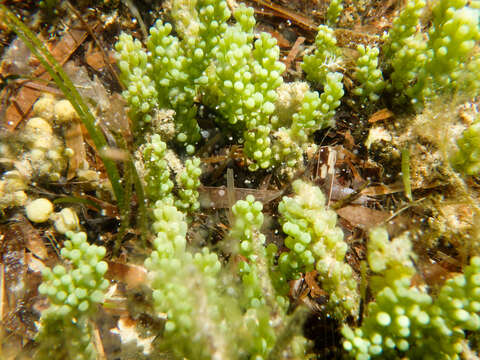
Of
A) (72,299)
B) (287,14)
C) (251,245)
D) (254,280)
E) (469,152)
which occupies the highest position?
(287,14)

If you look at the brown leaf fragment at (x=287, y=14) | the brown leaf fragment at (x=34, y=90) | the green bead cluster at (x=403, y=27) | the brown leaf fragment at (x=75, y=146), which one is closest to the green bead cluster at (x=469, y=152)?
the green bead cluster at (x=403, y=27)

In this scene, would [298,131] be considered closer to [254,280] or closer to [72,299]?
[254,280]

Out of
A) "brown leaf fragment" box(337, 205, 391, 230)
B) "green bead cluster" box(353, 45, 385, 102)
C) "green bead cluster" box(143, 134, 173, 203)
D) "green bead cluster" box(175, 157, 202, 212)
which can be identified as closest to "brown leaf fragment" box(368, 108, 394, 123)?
"green bead cluster" box(353, 45, 385, 102)

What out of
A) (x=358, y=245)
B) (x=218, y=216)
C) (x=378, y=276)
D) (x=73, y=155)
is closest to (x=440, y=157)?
(x=358, y=245)

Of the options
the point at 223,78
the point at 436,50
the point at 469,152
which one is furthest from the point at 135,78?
the point at 469,152

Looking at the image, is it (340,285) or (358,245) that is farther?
(358,245)

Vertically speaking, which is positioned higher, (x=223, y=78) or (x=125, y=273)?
(x=223, y=78)

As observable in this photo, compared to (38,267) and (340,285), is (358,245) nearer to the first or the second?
(340,285)
